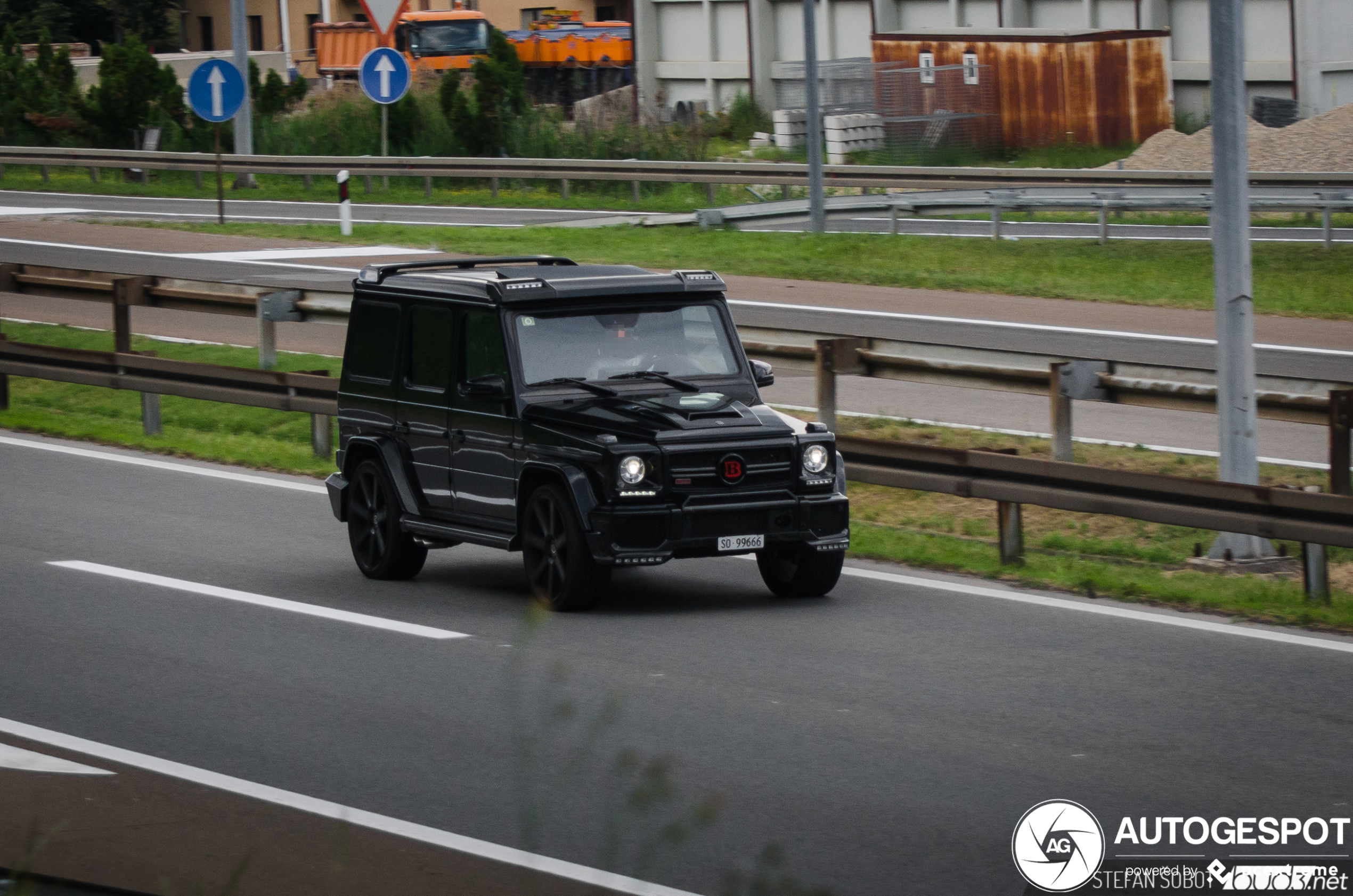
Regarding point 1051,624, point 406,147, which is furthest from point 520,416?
point 406,147

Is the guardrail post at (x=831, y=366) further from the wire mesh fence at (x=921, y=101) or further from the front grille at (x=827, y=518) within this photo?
the wire mesh fence at (x=921, y=101)

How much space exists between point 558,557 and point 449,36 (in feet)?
190

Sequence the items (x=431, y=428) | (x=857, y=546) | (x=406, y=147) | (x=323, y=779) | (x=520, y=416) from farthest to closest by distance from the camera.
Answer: (x=406, y=147)
(x=857, y=546)
(x=431, y=428)
(x=520, y=416)
(x=323, y=779)

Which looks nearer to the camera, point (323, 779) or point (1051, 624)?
point (323, 779)

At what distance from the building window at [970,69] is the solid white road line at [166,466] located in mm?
35152

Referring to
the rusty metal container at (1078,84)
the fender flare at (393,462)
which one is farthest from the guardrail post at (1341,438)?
the rusty metal container at (1078,84)

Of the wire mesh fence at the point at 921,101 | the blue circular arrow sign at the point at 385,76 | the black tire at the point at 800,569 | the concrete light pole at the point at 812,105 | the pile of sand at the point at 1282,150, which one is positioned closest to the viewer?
the black tire at the point at 800,569

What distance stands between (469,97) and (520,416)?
34.6 m

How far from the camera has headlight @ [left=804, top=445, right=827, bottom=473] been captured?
9.79 meters

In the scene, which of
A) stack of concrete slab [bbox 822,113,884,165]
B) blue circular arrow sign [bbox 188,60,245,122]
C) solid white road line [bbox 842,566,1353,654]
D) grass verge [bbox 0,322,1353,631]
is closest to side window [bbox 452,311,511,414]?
solid white road line [bbox 842,566,1353,654]

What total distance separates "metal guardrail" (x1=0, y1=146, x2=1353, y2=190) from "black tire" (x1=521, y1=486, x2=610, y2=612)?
2155 cm

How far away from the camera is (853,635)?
9227mm

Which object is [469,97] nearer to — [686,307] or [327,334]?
[327,334]

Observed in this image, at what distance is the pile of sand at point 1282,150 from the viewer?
36.8 metres
